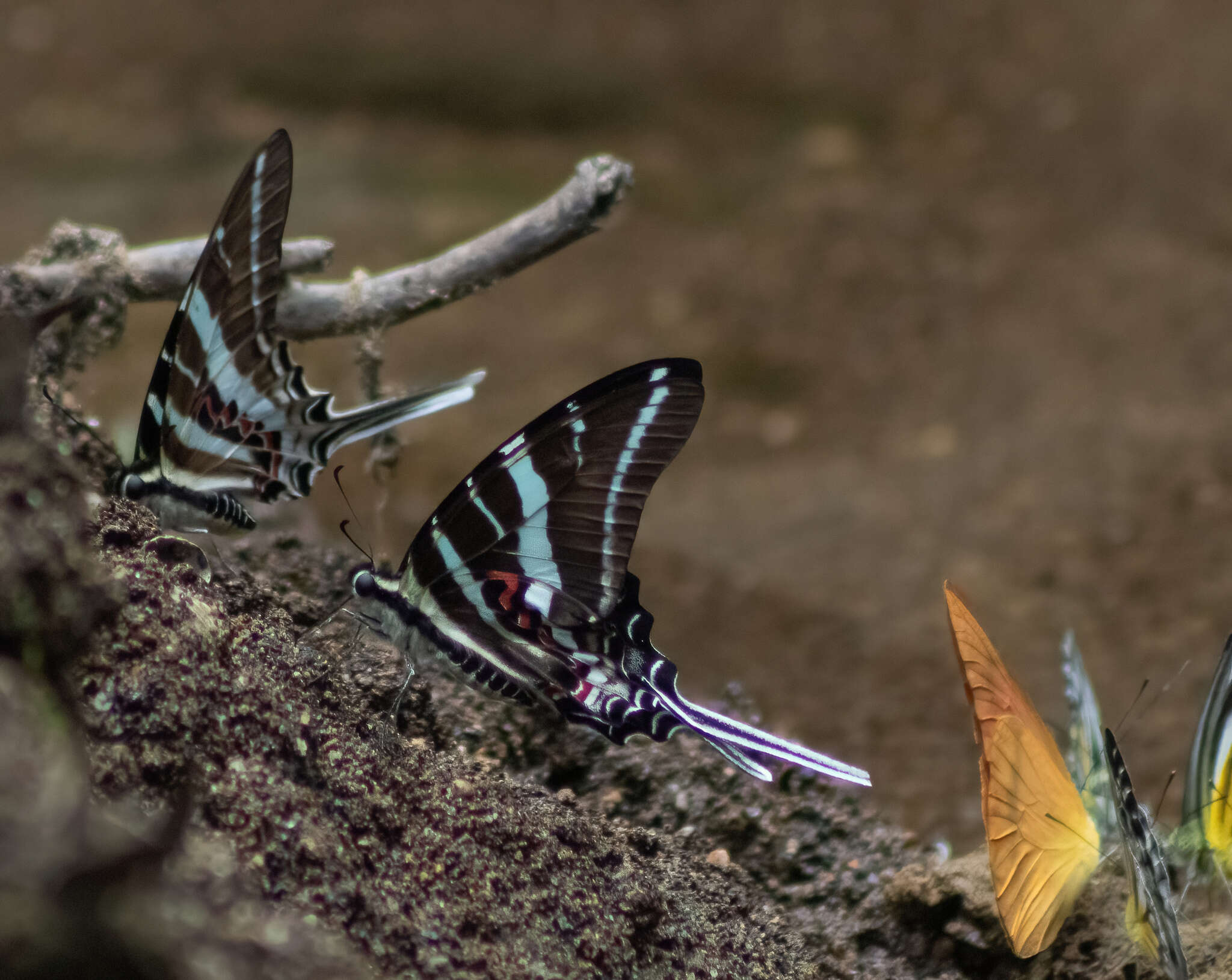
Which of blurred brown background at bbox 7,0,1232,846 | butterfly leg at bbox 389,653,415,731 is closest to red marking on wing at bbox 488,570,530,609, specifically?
butterfly leg at bbox 389,653,415,731

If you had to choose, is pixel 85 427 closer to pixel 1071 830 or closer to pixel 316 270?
pixel 316 270

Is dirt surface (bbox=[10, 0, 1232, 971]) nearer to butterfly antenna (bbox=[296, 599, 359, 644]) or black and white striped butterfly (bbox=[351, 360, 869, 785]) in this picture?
black and white striped butterfly (bbox=[351, 360, 869, 785])

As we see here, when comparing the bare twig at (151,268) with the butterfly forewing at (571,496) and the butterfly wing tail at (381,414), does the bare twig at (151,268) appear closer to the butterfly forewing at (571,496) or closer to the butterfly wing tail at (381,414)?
the butterfly wing tail at (381,414)

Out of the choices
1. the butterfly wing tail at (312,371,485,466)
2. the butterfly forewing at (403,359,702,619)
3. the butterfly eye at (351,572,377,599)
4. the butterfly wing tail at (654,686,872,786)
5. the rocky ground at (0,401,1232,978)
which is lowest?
the rocky ground at (0,401,1232,978)

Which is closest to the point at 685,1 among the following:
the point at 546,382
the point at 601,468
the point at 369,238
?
the point at 369,238

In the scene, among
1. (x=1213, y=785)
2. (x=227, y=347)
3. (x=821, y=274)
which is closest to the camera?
(x=227, y=347)

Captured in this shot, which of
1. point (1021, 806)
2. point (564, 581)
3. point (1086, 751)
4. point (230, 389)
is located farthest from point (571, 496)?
point (1086, 751)
